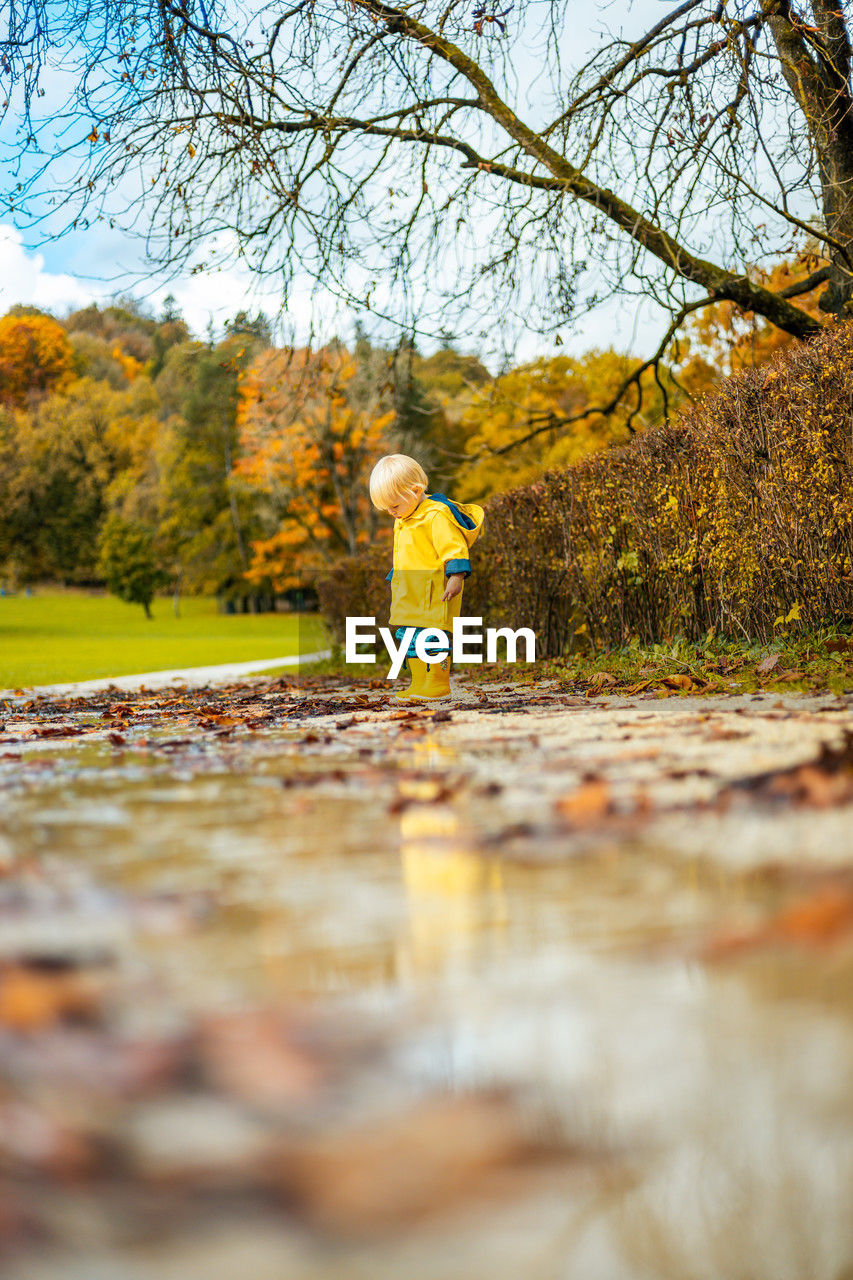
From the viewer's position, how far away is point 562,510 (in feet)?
31.0

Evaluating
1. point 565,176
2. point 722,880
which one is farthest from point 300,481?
point 722,880

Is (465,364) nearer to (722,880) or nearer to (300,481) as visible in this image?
(722,880)

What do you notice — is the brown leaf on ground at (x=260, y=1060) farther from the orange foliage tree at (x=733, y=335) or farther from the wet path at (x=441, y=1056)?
the orange foliage tree at (x=733, y=335)

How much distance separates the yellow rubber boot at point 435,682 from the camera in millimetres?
7324

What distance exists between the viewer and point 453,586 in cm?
713

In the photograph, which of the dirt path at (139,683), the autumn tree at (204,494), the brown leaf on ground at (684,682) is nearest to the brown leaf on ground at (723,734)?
the brown leaf on ground at (684,682)

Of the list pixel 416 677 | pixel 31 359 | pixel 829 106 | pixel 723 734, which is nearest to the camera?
pixel 723 734

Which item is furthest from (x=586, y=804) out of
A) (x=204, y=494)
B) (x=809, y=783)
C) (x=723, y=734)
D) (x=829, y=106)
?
(x=204, y=494)

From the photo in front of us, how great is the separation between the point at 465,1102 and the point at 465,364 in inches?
515

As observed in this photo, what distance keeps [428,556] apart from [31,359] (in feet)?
237

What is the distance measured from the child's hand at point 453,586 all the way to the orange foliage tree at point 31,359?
67211mm

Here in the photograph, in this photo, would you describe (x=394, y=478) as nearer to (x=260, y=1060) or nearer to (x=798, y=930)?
(x=798, y=930)

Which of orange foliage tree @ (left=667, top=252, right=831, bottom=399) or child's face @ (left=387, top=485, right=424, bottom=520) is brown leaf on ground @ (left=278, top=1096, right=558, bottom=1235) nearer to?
child's face @ (left=387, top=485, right=424, bottom=520)

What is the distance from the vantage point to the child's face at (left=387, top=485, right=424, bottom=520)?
24.2ft
